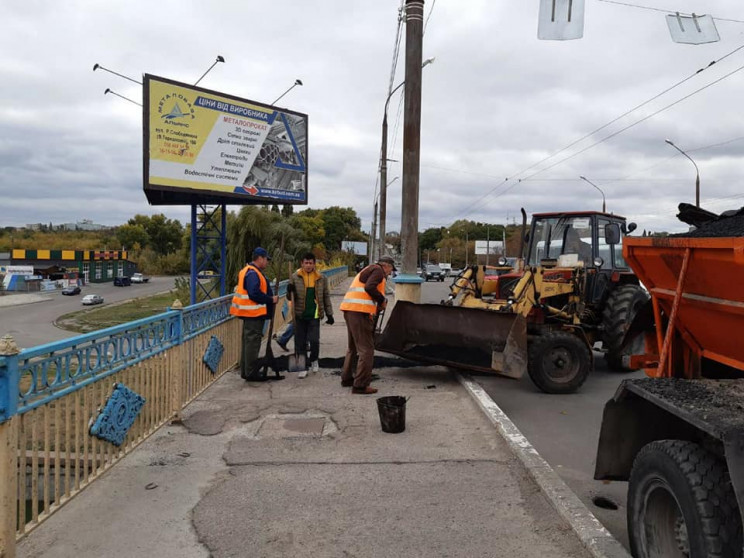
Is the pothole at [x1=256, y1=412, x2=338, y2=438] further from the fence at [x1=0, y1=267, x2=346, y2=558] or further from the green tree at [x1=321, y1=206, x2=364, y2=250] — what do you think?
the green tree at [x1=321, y1=206, x2=364, y2=250]

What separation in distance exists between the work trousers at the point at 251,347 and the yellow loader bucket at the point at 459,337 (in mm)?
1783

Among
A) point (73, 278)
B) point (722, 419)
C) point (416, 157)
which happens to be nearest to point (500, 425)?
point (722, 419)

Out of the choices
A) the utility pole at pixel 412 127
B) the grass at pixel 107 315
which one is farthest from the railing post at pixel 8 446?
Result: the grass at pixel 107 315

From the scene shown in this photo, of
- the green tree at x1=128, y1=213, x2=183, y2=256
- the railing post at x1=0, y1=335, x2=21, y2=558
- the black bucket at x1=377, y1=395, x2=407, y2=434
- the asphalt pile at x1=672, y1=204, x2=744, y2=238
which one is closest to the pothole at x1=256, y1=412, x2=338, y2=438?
the black bucket at x1=377, y1=395, x2=407, y2=434

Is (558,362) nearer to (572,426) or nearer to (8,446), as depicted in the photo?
(572,426)

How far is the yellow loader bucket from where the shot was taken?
7082 millimetres

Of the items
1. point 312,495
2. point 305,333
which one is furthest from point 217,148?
point 312,495

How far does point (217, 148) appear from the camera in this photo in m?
10.8

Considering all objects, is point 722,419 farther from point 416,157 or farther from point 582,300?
point 416,157

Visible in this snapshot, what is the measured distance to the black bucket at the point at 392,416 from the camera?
5531 mm

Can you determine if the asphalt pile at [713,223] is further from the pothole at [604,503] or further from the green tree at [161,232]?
the green tree at [161,232]

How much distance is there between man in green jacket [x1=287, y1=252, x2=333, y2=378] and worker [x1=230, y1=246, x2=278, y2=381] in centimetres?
48

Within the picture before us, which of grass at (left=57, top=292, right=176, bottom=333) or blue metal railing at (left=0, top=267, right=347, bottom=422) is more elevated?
blue metal railing at (left=0, top=267, right=347, bottom=422)

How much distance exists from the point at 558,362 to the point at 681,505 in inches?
203
